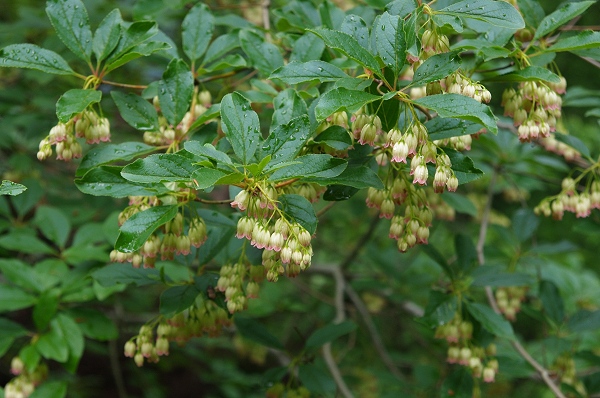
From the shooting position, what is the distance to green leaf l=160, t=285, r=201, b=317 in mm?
1650

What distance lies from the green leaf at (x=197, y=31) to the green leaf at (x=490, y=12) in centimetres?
83

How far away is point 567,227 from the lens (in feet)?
18.2

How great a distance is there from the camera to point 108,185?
1422 millimetres

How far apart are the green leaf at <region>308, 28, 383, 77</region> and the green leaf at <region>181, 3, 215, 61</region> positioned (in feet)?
2.13

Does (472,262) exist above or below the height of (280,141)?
below

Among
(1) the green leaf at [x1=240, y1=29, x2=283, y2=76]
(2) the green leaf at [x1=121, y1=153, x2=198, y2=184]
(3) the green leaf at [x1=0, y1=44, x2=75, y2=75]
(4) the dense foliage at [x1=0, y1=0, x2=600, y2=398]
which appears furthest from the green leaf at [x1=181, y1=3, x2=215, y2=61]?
(2) the green leaf at [x1=121, y1=153, x2=198, y2=184]

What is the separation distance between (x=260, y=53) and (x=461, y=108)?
2.42 feet

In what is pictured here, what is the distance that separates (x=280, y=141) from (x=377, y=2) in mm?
784

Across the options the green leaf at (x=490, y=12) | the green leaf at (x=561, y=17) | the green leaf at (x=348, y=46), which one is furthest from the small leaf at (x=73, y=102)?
the green leaf at (x=561, y=17)

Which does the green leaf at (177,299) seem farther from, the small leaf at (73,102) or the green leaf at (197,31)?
the green leaf at (197,31)

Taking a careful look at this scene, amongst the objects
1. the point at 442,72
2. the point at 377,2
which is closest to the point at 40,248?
the point at 377,2

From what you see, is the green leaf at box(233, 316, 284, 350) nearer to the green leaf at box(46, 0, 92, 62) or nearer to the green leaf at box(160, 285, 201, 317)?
the green leaf at box(160, 285, 201, 317)

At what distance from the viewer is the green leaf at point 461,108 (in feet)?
3.97

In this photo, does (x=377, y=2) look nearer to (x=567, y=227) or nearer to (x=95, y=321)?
(x=95, y=321)
